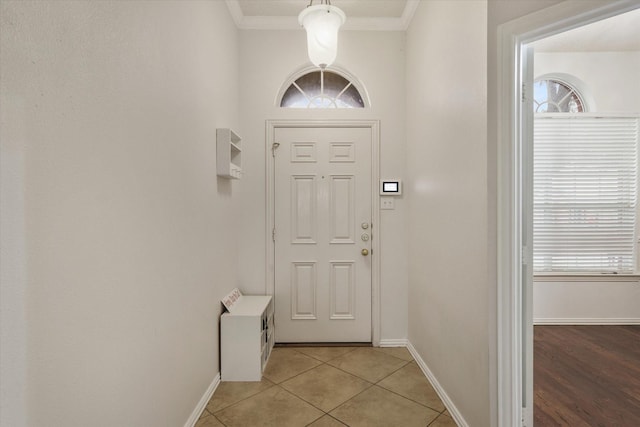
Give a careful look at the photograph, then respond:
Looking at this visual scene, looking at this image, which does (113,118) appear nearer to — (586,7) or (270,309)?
(586,7)

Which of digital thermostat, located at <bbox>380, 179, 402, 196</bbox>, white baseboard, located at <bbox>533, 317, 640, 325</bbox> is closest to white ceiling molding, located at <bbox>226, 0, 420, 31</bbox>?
digital thermostat, located at <bbox>380, 179, 402, 196</bbox>

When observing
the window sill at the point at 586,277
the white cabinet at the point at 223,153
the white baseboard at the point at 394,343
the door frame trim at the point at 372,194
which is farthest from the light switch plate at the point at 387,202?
the window sill at the point at 586,277

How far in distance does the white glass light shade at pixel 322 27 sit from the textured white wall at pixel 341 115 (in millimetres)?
842

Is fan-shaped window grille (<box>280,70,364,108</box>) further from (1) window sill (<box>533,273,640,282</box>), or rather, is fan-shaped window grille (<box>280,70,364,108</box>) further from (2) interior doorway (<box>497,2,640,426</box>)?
(1) window sill (<box>533,273,640,282</box>)

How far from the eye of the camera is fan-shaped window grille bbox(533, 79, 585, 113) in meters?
3.49

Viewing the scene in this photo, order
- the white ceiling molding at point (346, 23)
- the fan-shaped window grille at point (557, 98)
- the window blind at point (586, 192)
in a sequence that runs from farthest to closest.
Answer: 1. the fan-shaped window grille at point (557, 98)
2. the window blind at point (586, 192)
3. the white ceiling molding at point (346, 23)

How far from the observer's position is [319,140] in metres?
2.89

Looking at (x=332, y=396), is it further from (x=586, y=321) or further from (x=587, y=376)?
(x=586, y=321)

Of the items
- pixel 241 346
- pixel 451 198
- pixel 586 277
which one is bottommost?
pixel 241 346

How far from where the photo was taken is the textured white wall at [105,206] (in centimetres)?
79

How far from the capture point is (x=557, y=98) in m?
3.51

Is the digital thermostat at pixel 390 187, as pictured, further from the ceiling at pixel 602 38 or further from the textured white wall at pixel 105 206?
the ceiling at pixel 602 38

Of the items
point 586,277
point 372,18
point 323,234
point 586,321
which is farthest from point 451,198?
point 586,321

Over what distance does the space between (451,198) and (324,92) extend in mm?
1662
